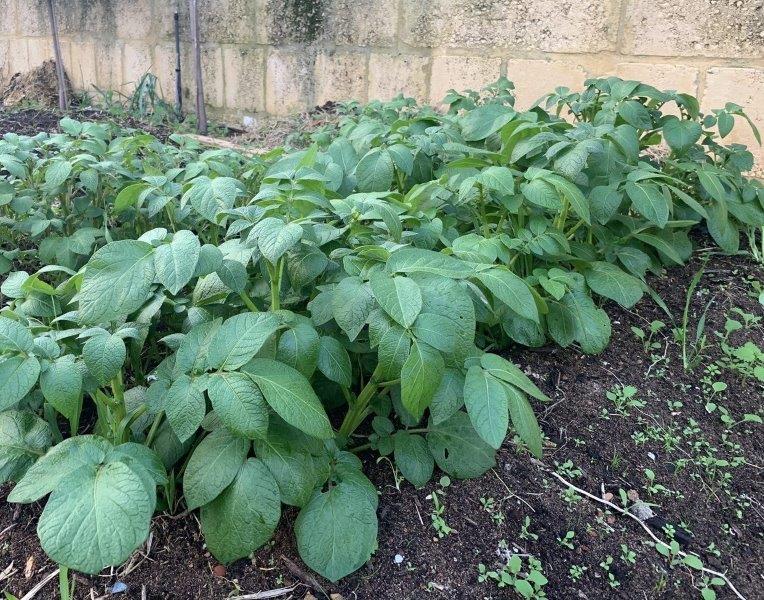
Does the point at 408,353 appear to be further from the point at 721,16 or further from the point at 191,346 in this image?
the point at 721,16

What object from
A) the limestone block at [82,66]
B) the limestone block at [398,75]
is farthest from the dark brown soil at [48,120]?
the limestone block at [398,75]

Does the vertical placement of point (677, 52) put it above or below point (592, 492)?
above

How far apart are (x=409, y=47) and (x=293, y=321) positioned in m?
2.98

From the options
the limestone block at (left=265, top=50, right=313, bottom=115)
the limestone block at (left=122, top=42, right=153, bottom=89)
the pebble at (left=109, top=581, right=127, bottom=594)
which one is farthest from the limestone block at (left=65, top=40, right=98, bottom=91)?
the pebble at (left=109, top=581, right=127, bottom=594)

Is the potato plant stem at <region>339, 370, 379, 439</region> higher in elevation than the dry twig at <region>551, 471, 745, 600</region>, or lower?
higher

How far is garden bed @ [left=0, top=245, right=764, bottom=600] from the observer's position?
4.27 feet

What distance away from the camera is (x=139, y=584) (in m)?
1.27

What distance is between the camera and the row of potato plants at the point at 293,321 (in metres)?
1.18

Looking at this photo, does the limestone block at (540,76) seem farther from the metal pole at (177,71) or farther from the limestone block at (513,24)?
the metal pole at (177,71)

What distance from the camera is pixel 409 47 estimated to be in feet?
12.7

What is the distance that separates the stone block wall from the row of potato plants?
3.04ft

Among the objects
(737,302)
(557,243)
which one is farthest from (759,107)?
(557,243)

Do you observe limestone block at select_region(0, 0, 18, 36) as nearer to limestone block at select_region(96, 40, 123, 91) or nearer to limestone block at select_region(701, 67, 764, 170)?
limestone block at select_region(96, 40, 123, 91)

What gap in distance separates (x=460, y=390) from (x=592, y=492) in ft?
1.50
